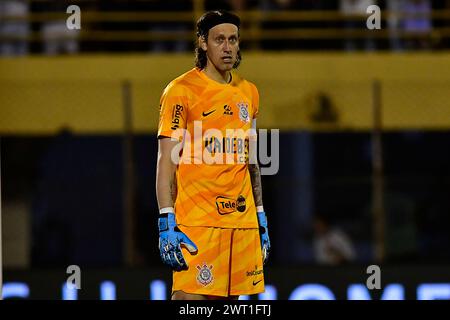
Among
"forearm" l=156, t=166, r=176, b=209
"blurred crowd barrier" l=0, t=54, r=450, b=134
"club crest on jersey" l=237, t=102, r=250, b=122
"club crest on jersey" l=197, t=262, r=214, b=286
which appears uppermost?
"blurred crowd barrier" l=0, t=54, r=450, b=134

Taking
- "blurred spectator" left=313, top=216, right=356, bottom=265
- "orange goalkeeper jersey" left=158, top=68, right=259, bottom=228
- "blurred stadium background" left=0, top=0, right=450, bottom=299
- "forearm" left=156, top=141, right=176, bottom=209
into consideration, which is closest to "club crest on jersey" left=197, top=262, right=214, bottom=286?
"orange goalkeeper jersey" left=158, top=68, right=259, bottom=228

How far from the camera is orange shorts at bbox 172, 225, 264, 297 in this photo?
22.1 ft

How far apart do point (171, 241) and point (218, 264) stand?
0.35 m

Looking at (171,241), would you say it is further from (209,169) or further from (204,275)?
(209,169)

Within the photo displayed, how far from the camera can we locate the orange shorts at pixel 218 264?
675cm

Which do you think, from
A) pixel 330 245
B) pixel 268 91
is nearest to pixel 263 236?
pixel 268 91

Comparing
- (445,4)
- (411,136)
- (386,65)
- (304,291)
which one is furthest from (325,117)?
(411,136)

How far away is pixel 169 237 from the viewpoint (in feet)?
21.6

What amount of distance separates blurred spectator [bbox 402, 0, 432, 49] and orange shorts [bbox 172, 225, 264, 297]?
856cm

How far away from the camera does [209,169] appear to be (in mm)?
6785

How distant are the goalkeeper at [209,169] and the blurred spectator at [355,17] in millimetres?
8219

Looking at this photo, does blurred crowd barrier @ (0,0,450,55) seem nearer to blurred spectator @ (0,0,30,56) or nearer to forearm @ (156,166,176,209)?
blurred spectator @ (0,0,30,56)

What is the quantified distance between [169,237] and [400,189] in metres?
16.0
